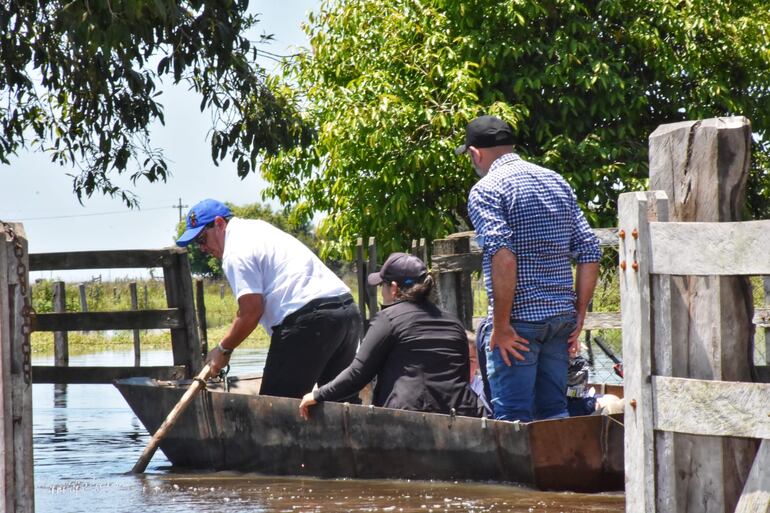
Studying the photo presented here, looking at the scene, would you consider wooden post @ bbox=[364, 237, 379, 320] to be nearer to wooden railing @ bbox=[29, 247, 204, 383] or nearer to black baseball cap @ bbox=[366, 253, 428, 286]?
wooden railing @ bbox=[29, 247, 204, 383]

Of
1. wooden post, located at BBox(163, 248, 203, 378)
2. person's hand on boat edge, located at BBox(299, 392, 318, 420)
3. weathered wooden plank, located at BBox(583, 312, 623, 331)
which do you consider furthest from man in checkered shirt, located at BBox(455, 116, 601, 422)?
wooden post, located at BBox(163, 248, 203, 378)

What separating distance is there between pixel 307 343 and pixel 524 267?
2.14 m

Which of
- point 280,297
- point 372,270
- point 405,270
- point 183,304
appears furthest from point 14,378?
point 372,270

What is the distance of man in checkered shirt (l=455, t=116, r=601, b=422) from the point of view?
5.86m

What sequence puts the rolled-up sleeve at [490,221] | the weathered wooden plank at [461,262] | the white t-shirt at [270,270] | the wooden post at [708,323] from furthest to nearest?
the weathered wooden plank at [461,262], the white t-shirt at [270,270], the rolled-up sleeve at [490,221], the wooden post at [708,323]

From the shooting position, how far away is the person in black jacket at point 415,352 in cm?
682

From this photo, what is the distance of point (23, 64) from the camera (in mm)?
10984

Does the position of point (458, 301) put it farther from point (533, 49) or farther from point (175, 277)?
point (533, 49)

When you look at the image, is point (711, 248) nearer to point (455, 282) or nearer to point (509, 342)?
point (509, 342)

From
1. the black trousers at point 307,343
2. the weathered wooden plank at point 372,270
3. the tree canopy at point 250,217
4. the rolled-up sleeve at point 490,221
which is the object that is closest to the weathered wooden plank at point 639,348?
the rolled-up sleeve at point 490,221

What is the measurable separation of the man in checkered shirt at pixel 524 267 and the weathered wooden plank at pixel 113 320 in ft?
16.4

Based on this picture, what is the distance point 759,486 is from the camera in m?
3.81

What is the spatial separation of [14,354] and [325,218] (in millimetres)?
12812

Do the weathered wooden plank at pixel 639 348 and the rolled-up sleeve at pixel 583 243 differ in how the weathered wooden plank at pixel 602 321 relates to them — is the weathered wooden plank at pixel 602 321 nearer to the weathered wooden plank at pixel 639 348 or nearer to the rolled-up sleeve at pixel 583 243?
the rolled-up sleeve at pixel 583 243
